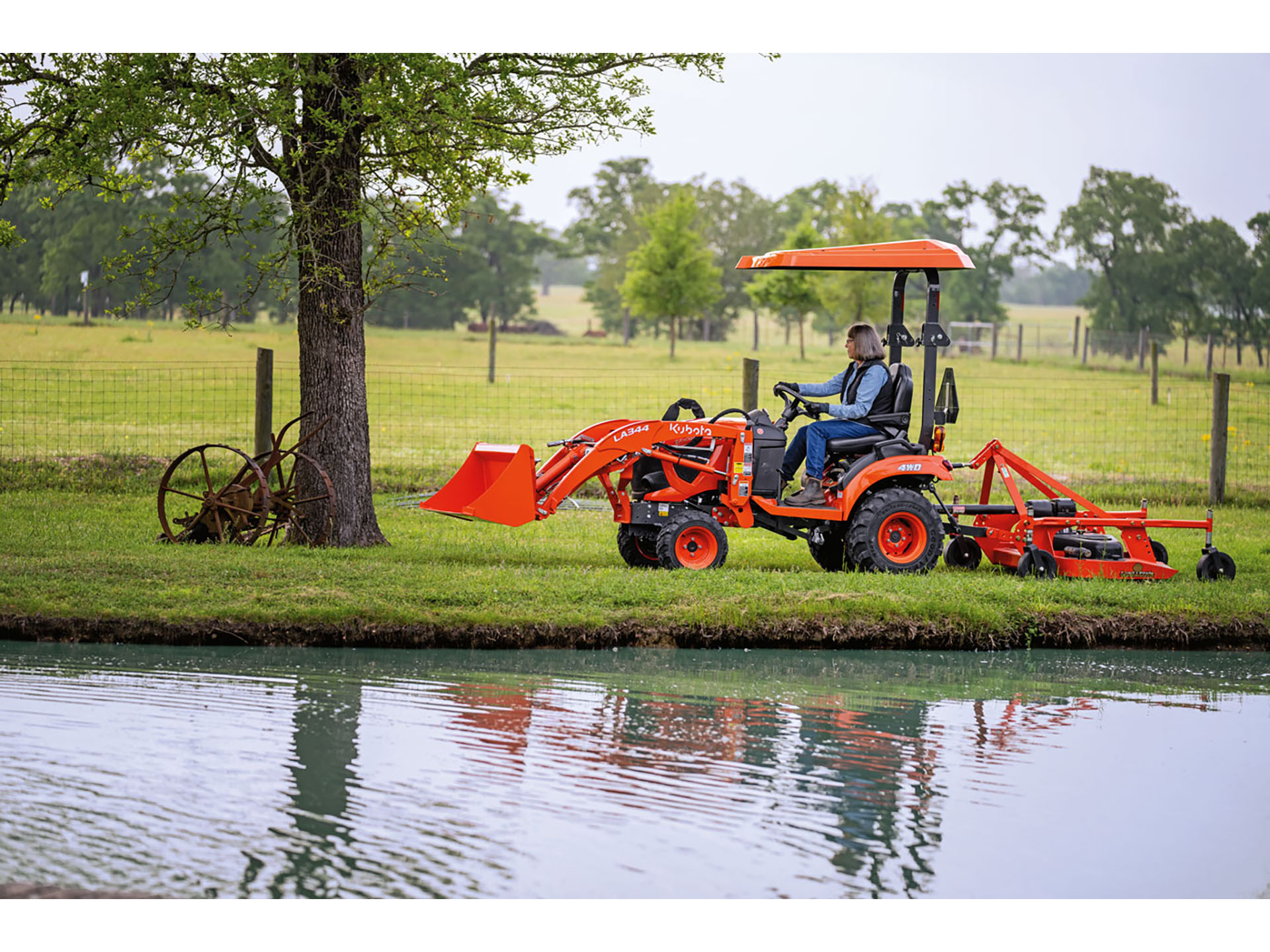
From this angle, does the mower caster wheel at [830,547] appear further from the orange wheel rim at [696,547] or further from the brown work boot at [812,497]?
the orange wheel rim at [696,547]

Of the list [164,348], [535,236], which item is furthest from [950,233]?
[164,348]

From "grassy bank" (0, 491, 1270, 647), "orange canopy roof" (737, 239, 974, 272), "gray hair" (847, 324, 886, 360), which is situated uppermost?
"orange canopy roof" (737, 239, 974, 272)

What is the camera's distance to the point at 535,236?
62000 millimetres

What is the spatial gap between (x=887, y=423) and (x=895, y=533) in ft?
2.70

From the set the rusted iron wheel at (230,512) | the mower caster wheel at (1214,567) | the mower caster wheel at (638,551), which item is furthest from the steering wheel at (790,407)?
the rusted iron wheel at (230,512)

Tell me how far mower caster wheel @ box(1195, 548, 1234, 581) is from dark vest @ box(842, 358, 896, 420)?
2558 mm

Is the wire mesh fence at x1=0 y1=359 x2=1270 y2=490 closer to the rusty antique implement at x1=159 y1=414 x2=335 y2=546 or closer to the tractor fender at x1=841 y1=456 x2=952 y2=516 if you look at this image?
the rusty antique implement at x1=159 y1=414 x2=335 y2=546

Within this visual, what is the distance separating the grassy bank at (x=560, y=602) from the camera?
26.2 feet

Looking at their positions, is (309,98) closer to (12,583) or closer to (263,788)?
(12,583)

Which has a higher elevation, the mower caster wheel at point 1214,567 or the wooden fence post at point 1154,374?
the wooden fence post at point 1154,374

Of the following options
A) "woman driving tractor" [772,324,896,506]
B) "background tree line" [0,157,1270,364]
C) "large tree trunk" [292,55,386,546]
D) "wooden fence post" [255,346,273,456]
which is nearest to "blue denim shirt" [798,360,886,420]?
"woman driving tractor" [772,324,896,506]

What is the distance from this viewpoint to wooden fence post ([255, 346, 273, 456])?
1296cm

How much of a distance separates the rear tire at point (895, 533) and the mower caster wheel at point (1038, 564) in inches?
24.5

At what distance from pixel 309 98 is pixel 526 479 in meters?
3.38
